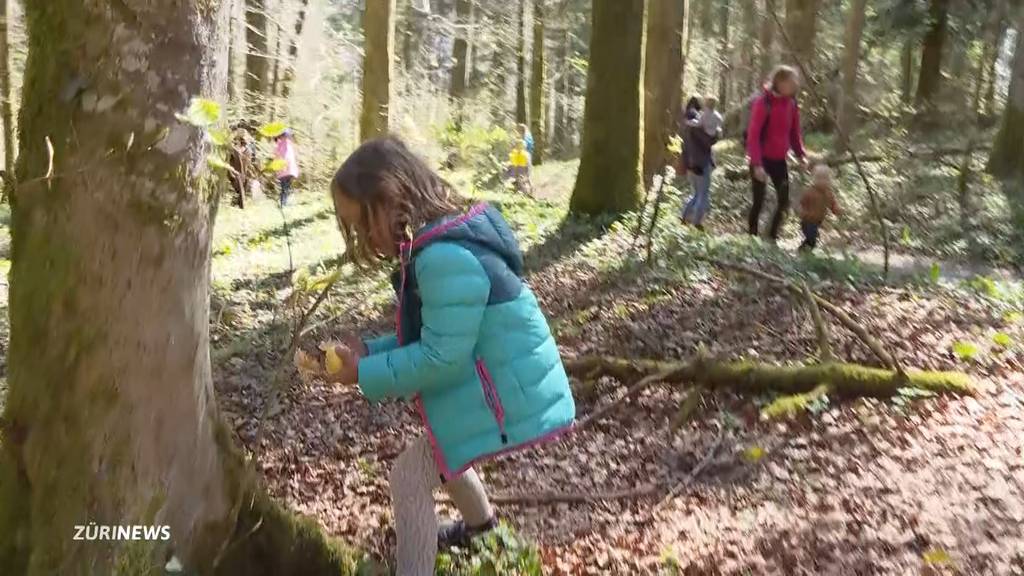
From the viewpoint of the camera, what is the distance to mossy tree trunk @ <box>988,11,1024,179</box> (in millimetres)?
12562

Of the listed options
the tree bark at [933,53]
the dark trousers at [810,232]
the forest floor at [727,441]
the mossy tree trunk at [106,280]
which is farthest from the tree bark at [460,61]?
the mossy tree trunk at [106,280]

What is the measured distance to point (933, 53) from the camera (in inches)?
814

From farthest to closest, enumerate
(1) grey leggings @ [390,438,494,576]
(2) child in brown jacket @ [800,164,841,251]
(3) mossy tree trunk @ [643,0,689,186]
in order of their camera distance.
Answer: (3) mossy tree trunk @ [643,0,689,186] → (2) child in brown jacket @ [800,164,841,251] → (1) grey leggings @ [390,438,494,576]

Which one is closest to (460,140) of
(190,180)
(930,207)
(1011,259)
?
(930,207)

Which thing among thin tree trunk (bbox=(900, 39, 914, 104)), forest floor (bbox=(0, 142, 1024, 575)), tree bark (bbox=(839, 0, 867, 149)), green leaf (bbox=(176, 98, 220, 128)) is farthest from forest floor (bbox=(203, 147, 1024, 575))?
thin tree trunk (bbox=(900, 39, 914, 104))

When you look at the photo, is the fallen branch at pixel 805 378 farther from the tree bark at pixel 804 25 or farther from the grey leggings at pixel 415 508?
the tree bark at pixel 804 25

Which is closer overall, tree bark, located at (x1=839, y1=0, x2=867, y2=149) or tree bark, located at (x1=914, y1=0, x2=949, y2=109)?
tree bark, located at (x1=839, y1=0, x2=867, y2=149)

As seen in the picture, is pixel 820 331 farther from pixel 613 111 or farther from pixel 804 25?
pixel 804 25

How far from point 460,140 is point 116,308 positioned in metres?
14.5

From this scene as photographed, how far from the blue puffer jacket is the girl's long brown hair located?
2.2 inches

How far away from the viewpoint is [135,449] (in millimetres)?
2506

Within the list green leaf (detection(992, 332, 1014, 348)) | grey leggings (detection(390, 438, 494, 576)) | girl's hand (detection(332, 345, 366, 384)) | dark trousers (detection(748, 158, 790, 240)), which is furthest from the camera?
dark trousers (detection(748, 158, 790, 240))

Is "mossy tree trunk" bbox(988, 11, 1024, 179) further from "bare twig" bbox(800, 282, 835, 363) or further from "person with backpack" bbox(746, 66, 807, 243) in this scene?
"bare twig" bbox(800, 282, 835, 363)

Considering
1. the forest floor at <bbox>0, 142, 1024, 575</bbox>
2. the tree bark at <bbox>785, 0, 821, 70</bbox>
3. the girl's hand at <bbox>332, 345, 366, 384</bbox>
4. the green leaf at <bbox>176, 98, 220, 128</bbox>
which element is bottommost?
the forest floor at <bbox>0, 142, 1024, 575</bbox>
